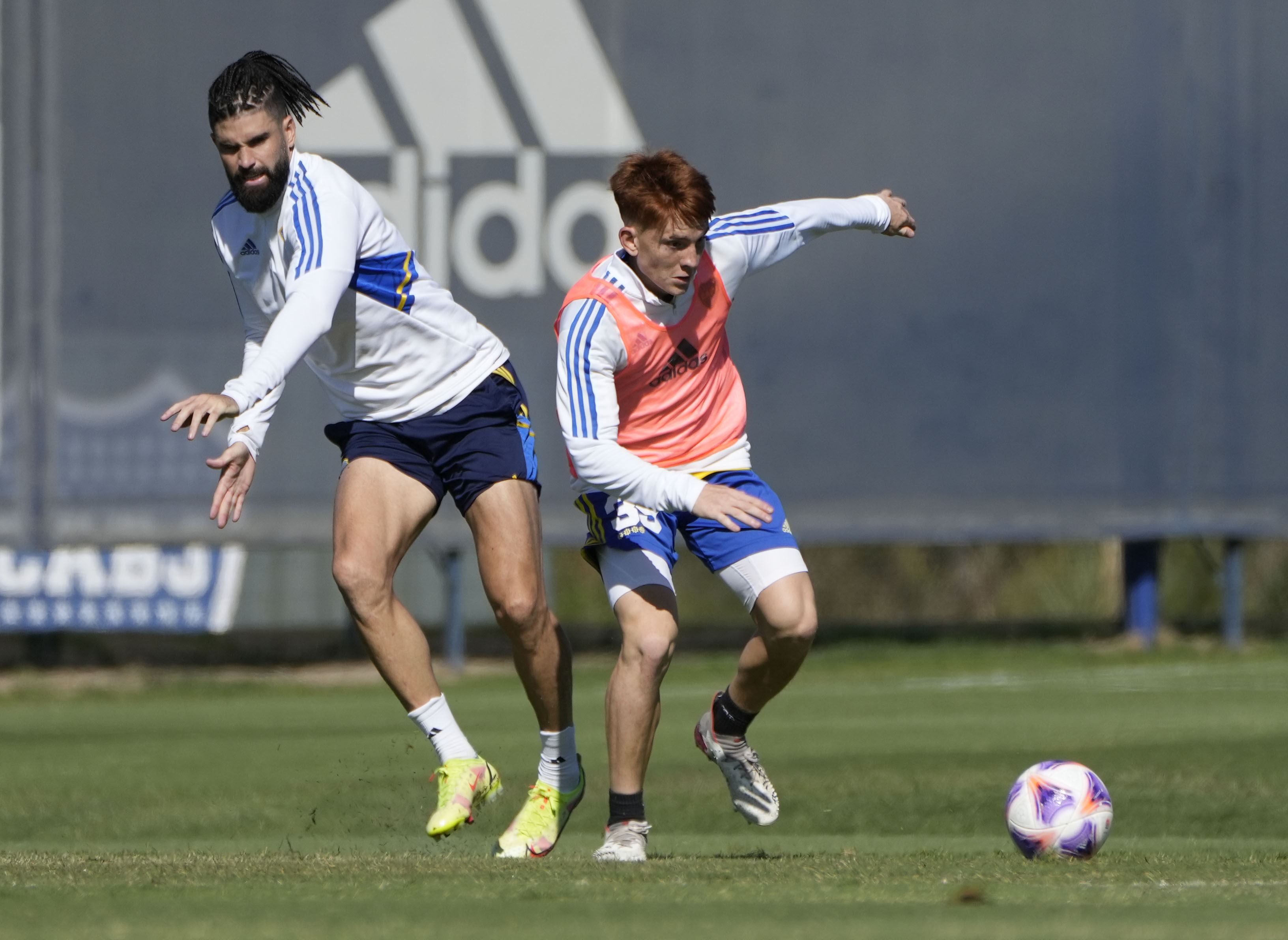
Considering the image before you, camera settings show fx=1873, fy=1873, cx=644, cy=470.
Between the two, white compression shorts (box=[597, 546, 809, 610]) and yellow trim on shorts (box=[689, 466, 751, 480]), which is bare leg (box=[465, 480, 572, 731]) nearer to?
white compression shorts (box=[597, 546, 809, 610])

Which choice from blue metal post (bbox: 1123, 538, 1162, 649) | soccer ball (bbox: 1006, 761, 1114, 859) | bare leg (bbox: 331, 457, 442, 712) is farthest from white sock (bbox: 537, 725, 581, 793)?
blue metal post (bbox: 1123, 538, 1162, 649)

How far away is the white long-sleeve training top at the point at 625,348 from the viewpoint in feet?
19.3

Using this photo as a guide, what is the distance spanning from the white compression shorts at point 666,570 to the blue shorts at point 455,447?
14.9 inches

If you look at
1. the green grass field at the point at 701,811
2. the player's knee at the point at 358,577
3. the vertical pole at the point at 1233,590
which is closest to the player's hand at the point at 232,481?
the player's knee at the point at 358,577

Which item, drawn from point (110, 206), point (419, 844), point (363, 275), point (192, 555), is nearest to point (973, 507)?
point (192, 555)

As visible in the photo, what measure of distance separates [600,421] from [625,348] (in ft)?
0.99

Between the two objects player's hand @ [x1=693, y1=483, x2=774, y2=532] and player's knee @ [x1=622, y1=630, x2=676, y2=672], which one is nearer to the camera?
player's hand @ [x1=693, y1=483, x2=774, y2=532]

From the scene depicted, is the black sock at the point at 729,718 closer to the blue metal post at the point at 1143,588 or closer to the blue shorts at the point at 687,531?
the blue shorts at the point at 687,531

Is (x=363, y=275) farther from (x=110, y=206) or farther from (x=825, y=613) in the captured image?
(x=825, y=613)

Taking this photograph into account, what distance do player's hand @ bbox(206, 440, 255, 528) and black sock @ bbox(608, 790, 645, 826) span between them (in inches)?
61.2

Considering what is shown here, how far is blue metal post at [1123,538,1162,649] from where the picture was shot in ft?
53.1

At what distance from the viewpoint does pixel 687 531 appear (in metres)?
6.51

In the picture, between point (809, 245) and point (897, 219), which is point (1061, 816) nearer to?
point (897, 219)

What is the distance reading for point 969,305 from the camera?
616 inches
